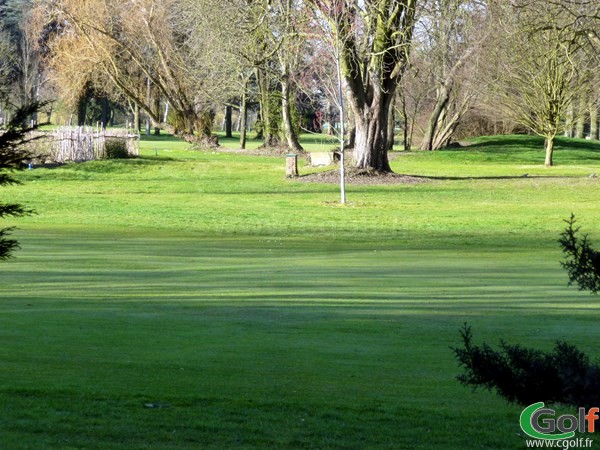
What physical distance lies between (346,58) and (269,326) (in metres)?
31.2

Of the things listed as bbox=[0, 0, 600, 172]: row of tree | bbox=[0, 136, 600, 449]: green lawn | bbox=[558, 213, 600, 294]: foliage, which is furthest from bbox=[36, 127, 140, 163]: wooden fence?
bbox=[558, 213, 600, 294]: foliage

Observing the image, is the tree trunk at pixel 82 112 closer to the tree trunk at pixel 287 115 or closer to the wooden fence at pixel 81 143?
the wooden fence at pixel 81 143

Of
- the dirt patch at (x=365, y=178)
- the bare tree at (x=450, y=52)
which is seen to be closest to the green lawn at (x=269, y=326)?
the dirt patch at (x=365, y=178)

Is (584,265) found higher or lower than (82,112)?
higher

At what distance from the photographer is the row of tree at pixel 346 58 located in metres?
41.4

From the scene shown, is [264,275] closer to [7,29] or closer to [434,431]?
[434,431]

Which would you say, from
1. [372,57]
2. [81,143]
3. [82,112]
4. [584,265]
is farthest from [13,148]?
[82,112]

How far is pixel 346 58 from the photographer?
41562mm

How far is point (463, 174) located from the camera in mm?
51719

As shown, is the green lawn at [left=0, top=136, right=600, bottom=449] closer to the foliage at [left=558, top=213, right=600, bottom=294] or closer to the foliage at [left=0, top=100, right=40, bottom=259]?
the foliage at [left=0, top=100, right=40, bottom=259]

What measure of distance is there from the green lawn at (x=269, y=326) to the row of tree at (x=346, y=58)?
9982mm

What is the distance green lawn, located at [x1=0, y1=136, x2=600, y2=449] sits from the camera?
7.19m

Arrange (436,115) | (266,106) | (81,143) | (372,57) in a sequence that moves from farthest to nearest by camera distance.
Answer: (436,115) → (266,106) → (81,143) → (372,57)

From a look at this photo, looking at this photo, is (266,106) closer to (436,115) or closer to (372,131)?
(436,115)
